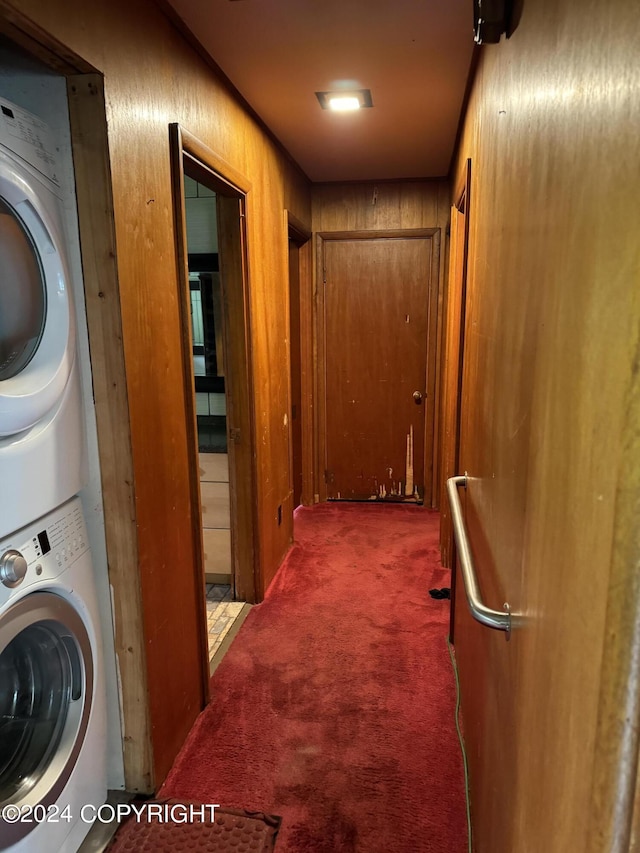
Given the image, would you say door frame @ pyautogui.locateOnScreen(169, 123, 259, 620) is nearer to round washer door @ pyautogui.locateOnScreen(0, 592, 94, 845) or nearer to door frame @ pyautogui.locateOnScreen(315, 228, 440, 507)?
round washer door @ pyautogui.locateOnScreen(0, 592, 94, 845)

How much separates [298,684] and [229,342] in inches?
59.3

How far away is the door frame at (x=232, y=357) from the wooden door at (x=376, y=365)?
1.68 metres

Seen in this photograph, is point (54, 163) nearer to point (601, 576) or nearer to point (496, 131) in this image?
point (496, 131)

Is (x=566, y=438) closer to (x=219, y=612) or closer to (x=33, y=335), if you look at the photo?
(x=33, y=335)

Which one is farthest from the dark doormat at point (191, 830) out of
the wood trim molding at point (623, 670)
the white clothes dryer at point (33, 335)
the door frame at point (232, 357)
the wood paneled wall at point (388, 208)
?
the wood paneled wall at point (388, 208)

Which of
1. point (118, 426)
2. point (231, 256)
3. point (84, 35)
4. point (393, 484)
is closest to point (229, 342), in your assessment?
point (231, 256)

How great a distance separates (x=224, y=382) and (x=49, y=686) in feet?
5.59

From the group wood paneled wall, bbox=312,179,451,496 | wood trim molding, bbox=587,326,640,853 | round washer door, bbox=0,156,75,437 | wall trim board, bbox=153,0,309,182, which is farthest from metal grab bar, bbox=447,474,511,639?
wood paneled wall, bbox=312,179,451,496

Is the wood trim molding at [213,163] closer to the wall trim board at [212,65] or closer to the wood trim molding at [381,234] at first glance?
the wall trim board at [212,65]

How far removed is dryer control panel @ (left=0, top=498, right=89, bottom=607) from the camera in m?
1.17

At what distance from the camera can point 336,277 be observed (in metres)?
4.17

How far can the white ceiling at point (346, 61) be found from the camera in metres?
1.73

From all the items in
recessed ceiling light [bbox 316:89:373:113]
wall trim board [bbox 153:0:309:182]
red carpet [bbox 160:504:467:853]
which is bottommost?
red carpet [bbox 160:504:467:853]

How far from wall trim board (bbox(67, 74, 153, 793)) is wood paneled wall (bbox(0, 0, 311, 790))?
0.8 inches
